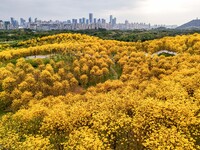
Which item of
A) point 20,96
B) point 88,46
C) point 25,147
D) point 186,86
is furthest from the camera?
point 88,46

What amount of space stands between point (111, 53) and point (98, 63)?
23313 mm

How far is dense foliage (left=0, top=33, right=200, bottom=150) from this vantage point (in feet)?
88.6

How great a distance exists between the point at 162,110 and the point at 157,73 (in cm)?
5812

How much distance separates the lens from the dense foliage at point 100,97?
27016mm

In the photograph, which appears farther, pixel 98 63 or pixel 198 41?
pixel 198 41

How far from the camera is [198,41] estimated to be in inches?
4262

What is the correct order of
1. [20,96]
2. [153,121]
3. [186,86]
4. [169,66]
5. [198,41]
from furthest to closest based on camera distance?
[198,41], [169,66], [20,96], [186,86], [153,121]

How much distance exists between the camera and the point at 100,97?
47281 mm

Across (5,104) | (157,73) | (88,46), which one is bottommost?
(5,104)

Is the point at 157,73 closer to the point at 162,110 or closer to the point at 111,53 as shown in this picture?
the point at 111,53

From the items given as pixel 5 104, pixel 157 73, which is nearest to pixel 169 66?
pixel 157 73

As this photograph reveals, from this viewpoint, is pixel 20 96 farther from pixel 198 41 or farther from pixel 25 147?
pixel 198 41

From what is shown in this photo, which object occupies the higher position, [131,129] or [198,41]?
[198,41]

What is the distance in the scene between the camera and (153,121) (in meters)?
27.7
